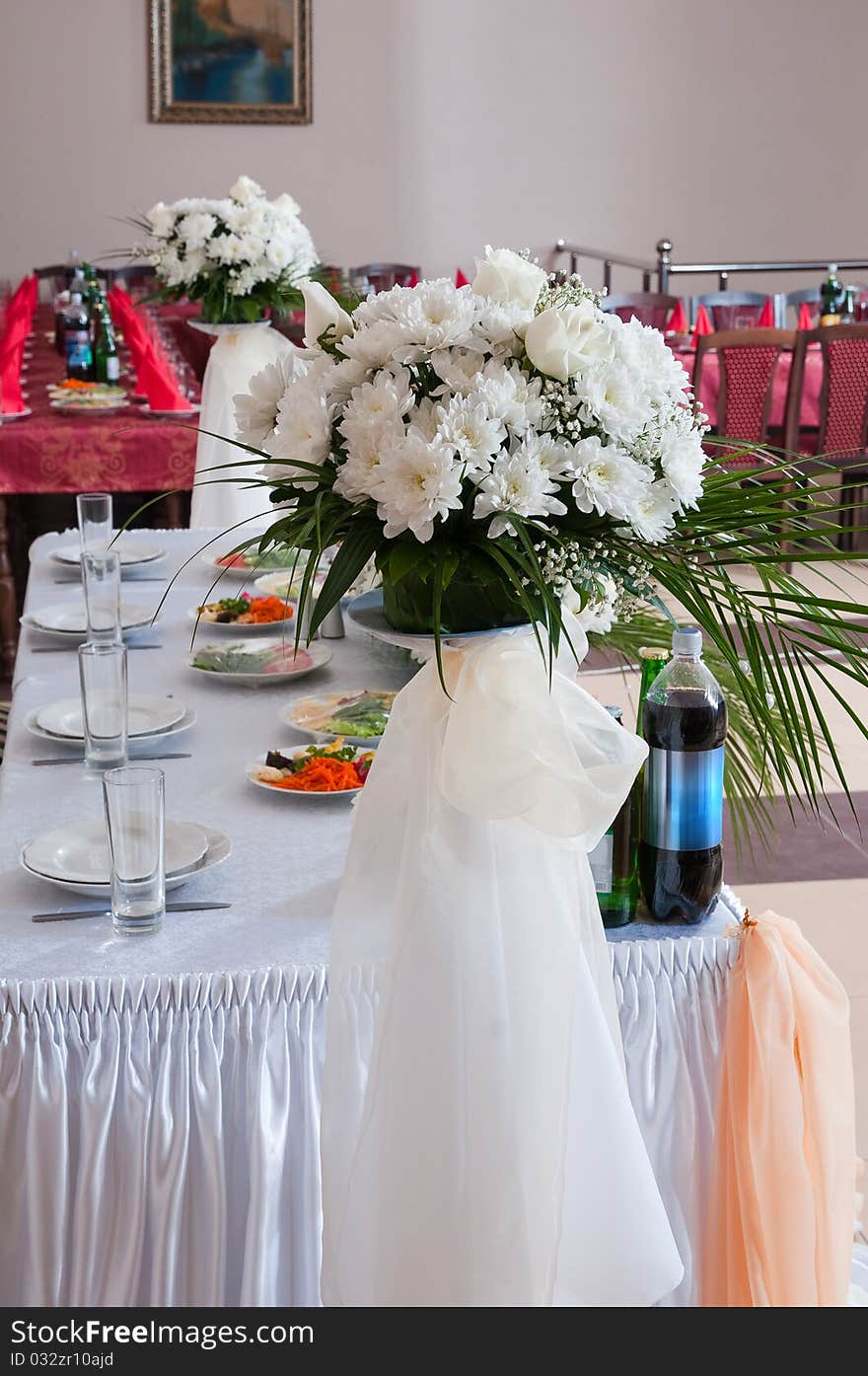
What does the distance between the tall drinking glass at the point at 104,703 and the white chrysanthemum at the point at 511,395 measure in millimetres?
790

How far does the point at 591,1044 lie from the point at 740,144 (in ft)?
27.5

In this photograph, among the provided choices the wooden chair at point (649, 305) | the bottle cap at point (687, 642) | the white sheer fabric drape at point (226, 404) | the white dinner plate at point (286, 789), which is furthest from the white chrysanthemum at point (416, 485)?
the wooden chair at point (649, 305)

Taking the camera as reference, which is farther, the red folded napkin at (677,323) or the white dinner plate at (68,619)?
the red folded napkin at (677,323)

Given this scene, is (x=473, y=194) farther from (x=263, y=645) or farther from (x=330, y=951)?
(x=330, y=951)

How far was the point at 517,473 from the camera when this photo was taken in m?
1.07

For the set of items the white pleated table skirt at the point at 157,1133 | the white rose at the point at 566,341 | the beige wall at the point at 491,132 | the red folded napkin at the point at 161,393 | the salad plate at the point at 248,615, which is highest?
the beige wall at the point at 491,132

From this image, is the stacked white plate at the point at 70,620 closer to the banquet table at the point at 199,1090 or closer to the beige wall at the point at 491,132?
the banquet table at the point at 199,1090

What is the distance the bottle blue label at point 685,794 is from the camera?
4.36ft

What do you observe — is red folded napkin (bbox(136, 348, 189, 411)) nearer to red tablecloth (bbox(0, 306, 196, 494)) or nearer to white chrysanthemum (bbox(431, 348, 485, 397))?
red tablecloth (bbox(0, 306, 196, 494))

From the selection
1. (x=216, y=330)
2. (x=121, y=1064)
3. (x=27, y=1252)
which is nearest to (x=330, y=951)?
(x=121, y=1064)

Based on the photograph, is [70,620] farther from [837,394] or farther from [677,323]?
[677,323]

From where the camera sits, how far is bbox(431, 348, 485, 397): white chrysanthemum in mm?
1100

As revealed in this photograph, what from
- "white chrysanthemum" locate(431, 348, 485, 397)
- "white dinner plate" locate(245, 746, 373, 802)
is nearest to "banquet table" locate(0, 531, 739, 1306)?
"white dinner plate" locate(245, 746, 373, 802)

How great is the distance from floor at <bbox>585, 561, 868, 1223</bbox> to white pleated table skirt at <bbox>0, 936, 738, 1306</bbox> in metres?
1.23
